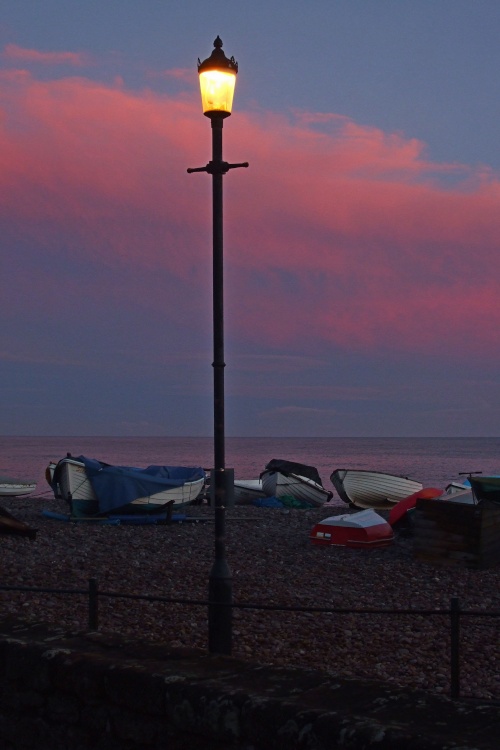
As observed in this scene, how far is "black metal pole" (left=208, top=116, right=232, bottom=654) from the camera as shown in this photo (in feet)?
28.2

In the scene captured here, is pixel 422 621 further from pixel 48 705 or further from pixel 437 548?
pixel 48 705

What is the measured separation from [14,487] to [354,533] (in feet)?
105

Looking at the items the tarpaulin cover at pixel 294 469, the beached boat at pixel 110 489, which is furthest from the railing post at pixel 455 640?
the tarpaulin cover at pixel 294 469

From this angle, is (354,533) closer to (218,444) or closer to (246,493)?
(218,444)

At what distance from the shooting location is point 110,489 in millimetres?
27188

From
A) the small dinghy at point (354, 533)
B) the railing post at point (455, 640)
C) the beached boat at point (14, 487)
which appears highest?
the railing post at point (455, 640)

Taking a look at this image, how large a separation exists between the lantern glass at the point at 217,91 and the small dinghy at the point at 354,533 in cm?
1413

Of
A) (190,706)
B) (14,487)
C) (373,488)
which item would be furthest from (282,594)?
(14,487)

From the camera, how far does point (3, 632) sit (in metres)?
6.29

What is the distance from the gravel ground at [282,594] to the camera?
1153 centimetres

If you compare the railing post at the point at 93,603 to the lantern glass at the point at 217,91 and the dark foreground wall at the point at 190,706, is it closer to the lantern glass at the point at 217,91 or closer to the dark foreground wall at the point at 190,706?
the dark foreground wall at the point at 190,706

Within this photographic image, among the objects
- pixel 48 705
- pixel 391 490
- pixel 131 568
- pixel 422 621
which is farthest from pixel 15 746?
pixel 391 490

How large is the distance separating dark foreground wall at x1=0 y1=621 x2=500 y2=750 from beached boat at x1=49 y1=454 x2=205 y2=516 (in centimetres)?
2070

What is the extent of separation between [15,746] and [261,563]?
13497mm
